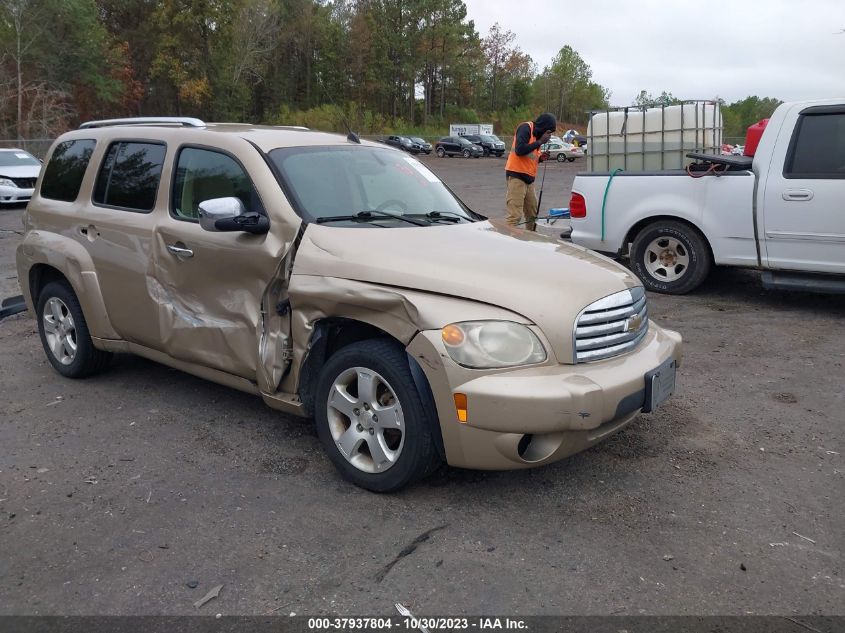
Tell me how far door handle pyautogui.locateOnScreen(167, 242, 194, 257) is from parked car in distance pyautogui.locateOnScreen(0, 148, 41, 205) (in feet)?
50.3

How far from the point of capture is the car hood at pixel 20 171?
18359 mm

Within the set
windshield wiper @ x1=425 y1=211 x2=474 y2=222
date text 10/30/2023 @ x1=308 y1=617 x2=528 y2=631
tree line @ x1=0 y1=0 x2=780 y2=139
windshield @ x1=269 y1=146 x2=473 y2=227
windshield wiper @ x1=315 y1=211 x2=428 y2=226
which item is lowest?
date text 10/30/2023 @ x1=308 y1=617 x2=528 y2=631

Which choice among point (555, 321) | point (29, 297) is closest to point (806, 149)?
point (555, 321)

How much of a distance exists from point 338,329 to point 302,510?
91 centimetres

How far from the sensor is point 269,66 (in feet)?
233

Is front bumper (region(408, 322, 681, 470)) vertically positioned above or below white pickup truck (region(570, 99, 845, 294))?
below

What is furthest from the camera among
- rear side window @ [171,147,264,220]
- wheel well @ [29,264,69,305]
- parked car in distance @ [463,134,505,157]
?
parked car in distance @ [463,134,505,157]

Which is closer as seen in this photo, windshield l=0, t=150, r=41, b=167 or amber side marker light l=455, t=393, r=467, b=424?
amber side marker light l=455, t=393, r=467, b=424

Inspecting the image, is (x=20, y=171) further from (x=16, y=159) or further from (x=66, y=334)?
(x=66, y=334)

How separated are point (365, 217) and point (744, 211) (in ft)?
14.7

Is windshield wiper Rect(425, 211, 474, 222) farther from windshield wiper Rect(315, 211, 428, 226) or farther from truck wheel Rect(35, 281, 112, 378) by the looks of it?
truck wheel Rect(35, 281, 112, 378)

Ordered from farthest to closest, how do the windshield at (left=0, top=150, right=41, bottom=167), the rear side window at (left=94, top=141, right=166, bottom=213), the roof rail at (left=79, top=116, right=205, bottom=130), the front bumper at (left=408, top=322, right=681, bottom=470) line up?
the windshield at (left=0, top=150, right=41, bottom=167) → the roof rail at (left=79, top=116, right=205, bottom=130) → the rear side window at (left=94, top=141, right=166, bottom=213) → the front bumper at (left=408, top=322, right=681, bottom=470)

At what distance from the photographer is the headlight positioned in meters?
3.24

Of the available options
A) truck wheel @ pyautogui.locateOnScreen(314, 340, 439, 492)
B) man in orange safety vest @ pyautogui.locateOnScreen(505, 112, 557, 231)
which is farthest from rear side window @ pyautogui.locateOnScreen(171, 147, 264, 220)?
man in orange safety vest @ pyautogui.locateOnScreen(505, 112, 557, 231)
